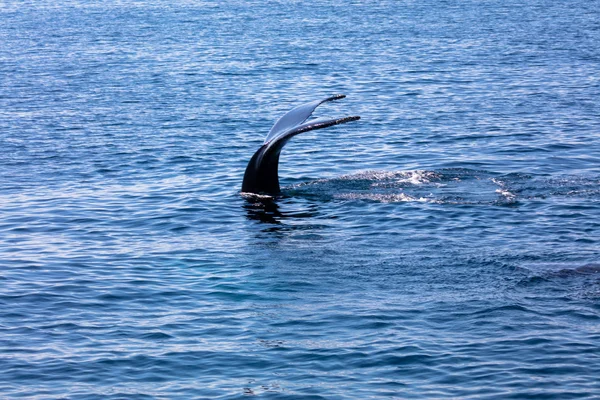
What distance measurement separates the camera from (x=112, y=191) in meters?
22.6

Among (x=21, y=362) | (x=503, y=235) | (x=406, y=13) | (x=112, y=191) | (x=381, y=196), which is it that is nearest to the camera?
(x=21, y=362)

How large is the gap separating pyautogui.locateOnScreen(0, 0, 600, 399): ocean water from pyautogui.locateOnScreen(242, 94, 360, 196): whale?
0.42m

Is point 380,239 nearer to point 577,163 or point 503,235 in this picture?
point 503,235

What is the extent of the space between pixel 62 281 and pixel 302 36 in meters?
39.5

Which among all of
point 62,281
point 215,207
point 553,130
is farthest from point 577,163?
point 62,281

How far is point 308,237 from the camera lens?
1819cm

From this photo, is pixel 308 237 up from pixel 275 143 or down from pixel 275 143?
down

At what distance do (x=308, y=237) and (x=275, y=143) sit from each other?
2.65 metres

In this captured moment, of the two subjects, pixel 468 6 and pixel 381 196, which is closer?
pixel 381 196

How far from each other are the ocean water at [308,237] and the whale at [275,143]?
0.42 metres

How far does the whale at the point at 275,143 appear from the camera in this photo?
19484 millimetres

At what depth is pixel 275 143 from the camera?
65.6ft

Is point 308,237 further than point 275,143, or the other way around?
point 275,143

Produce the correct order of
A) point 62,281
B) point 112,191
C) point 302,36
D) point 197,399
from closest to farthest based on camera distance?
1. point 197,399
2. point 62,281
3. point 112,191
4. point 302,36
